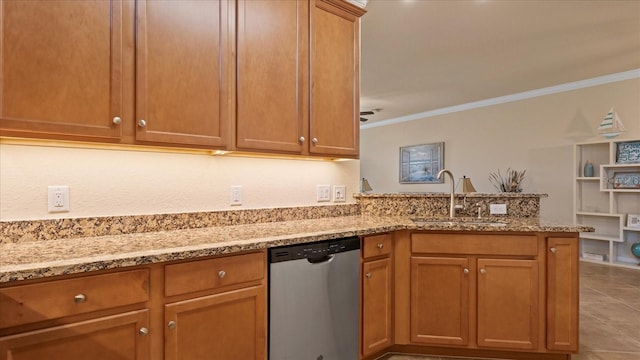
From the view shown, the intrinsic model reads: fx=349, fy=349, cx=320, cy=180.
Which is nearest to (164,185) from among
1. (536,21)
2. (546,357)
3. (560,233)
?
(560,233)

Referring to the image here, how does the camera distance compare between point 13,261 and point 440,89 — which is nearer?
point 13,261

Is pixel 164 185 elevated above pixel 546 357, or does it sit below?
above

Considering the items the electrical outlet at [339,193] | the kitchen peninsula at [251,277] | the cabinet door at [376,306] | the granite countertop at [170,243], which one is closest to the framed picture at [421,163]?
the kitchen peninsula at [251,277]

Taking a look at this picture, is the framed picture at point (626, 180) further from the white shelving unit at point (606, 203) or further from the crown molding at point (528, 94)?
the crown molding at point (528, 94)

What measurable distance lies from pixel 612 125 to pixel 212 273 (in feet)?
17.9

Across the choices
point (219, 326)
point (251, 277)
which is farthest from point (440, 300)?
point (219, 326)

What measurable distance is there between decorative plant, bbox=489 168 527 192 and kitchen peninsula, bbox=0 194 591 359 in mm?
3173

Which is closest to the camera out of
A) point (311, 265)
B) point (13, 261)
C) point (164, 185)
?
point (13, 261)

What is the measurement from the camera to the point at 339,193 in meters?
2.73

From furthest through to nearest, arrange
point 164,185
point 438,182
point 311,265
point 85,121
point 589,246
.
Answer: point 438,182, point 589,246, point 164,185, point 311,265, point 85,121

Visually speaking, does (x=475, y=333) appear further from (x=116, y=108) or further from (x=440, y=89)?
(x=440, y=89)

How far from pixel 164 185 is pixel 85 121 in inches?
21.8

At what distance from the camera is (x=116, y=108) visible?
60.4 inches

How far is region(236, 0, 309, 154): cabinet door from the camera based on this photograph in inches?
76.5
